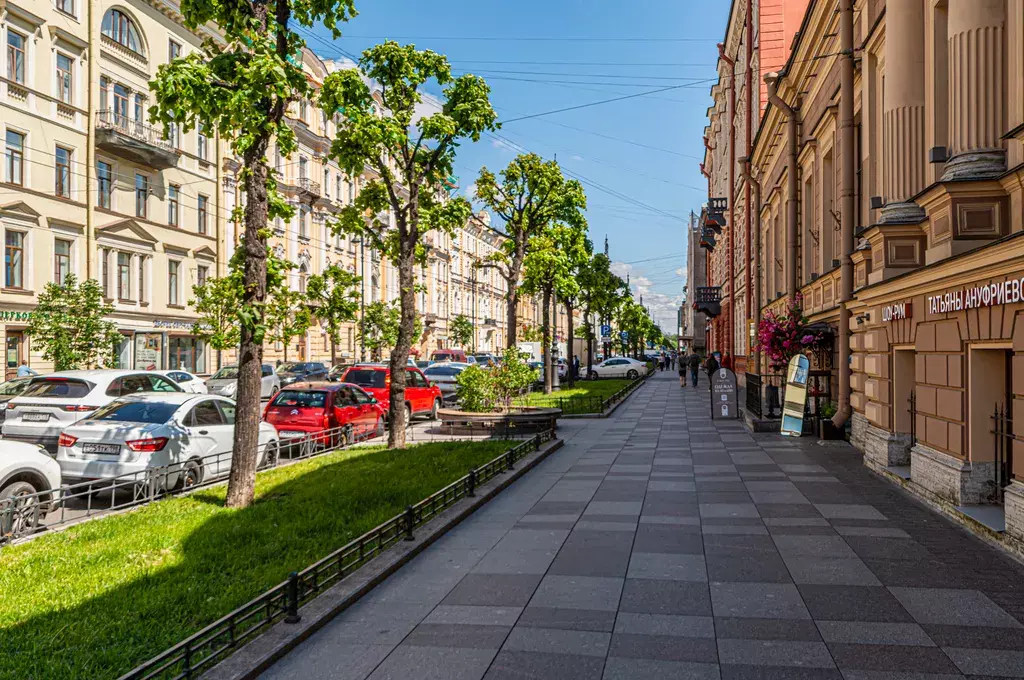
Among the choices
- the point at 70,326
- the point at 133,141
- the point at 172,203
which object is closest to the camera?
the point at 70,326

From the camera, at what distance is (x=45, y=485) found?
859 cm

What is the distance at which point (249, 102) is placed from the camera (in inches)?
353

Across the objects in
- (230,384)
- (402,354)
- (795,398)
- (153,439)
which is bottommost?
(230,384)

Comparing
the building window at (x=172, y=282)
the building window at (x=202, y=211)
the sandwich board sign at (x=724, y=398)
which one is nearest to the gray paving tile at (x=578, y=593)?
the sandwich board sign at (x=724, y=398)

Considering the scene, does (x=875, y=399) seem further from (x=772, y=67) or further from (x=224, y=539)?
(x=772, y=67)

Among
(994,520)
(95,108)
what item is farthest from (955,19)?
(95,108)

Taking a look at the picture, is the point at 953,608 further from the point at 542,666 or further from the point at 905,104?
the point at 905,104

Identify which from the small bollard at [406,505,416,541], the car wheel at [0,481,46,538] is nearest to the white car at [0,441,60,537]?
the car wheel at [0,481,46,538]

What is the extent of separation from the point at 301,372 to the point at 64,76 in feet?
49.2

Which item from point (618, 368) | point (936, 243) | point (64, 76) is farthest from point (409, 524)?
point (618, 368)

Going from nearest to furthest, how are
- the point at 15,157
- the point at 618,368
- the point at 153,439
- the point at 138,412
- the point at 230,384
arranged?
1. the point at 153,439
2. the point at 138,412
3. the point at 230,384
4. the point at 15,157
5. the point at 618,368

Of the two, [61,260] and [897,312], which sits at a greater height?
[61,260]

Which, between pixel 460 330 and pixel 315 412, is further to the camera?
pixel 460 330

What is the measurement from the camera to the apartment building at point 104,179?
94.4 ft
